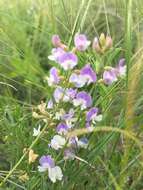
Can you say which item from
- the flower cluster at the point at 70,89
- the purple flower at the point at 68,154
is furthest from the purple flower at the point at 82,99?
the purple flower at the point at 68,154

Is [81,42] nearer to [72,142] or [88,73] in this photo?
[88,73]

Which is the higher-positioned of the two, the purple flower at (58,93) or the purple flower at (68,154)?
the purple flower at (58,93)

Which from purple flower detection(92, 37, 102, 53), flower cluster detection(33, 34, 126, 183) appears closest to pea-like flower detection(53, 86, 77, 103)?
flower cluster detection(33, 34, 126, 183)

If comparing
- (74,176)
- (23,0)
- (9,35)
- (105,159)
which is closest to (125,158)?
(74,176)

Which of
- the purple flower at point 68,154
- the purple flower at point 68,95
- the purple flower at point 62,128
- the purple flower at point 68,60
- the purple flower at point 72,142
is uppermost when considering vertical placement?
the purple flower at point 68,60

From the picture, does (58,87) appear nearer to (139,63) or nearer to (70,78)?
(70,78)

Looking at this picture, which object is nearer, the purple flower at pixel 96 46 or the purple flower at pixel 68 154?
the purple flower at pixel 96 46

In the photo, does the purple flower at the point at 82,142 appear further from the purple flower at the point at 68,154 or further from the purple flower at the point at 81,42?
the purple flower at the point at 81,42

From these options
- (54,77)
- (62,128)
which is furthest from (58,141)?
(54,77)
